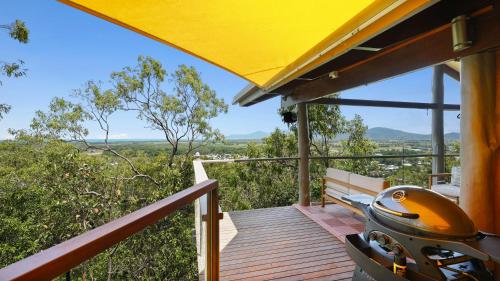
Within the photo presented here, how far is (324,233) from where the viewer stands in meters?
3.66

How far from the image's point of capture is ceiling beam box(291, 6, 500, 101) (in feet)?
5.98

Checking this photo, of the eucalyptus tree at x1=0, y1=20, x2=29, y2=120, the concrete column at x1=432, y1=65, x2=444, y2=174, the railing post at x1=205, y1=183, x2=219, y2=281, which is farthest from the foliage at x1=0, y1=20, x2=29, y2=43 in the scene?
the concrete column at x1=432, y1=65, x2=444, y2=174

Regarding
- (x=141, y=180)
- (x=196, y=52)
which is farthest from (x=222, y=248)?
(x=141, y=180)

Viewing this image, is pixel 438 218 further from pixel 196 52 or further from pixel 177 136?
pixel 177 136

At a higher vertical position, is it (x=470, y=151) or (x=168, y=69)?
(x=168, y=69)

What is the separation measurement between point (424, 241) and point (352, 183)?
8.97 ft

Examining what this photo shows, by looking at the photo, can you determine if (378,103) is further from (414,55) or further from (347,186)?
(414,55)

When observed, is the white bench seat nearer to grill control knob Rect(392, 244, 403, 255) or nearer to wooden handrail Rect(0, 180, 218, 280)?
grill control knob Rect(392, 244, 403, 255)

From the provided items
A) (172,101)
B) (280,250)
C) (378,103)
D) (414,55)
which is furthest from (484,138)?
(172,101)

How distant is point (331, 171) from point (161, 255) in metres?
4.18

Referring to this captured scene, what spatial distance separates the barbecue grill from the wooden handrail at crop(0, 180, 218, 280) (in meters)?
1.08

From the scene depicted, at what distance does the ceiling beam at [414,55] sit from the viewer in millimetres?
1821

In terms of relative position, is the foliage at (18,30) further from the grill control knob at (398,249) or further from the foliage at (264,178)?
the grill control knob at (398,249)

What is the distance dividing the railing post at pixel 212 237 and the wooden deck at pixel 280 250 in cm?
70
